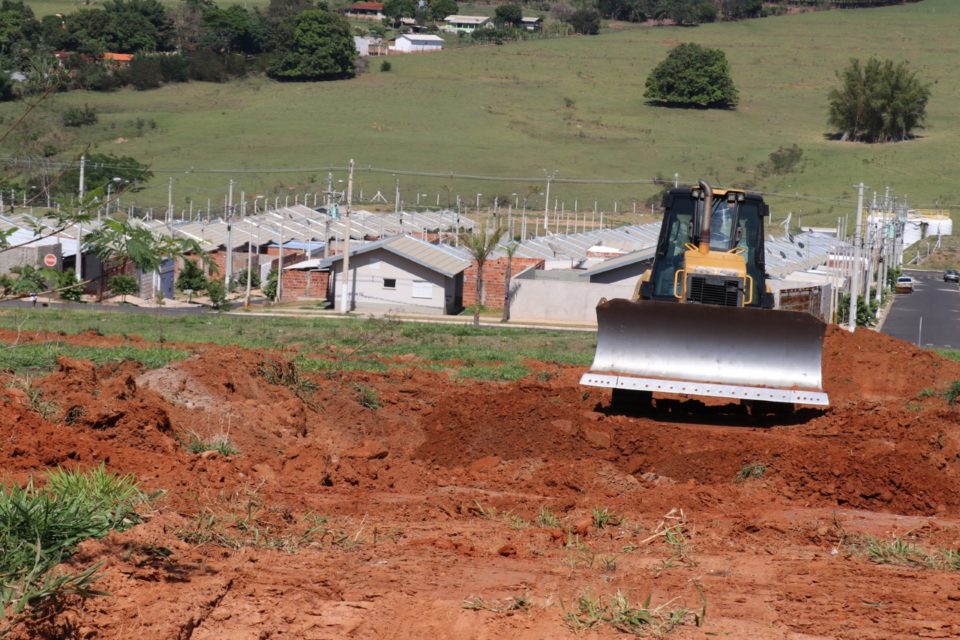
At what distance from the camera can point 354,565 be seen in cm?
1031

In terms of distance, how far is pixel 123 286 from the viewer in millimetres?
54500

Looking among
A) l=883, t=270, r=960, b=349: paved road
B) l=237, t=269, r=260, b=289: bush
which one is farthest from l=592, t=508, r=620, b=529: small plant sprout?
l=237, t=269, r=260, b=289: bush

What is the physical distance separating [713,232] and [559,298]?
35581 millimetres

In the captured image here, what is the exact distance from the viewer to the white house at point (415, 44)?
18538 cm

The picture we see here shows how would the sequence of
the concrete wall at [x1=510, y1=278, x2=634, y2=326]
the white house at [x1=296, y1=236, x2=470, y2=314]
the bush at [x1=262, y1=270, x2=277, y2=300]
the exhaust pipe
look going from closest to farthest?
the exhaust pipe, the concrete wall at [x1=510, y1=278, x2=634, y2=326], the white house at [x1=296, y1=236, x2=470, y2=314], the bush at [x1=262, y1=270, x2=277, y2=300]

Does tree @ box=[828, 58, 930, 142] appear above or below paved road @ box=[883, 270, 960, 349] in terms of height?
above

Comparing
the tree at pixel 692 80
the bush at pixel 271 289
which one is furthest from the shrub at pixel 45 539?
the tree at pixel 692 80

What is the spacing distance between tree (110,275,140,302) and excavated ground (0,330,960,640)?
3427 cm

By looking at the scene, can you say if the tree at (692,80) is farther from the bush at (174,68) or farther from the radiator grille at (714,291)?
the radiator grille at (714,291)

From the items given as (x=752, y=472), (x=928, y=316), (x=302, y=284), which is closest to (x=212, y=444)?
(x=752, y=472)

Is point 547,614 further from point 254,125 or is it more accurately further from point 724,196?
point 254,125

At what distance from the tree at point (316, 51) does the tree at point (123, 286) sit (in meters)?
105

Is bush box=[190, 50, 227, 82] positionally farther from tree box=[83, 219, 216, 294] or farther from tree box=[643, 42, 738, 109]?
tree box=[83, 219, 216, 294]

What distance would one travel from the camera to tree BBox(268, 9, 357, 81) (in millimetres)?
158250
